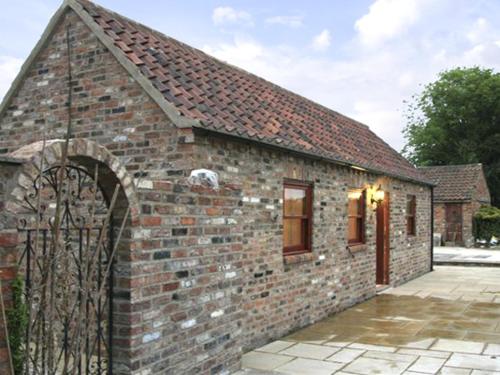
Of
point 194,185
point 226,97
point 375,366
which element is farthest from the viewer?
point 226,97

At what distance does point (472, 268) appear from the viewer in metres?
17.9

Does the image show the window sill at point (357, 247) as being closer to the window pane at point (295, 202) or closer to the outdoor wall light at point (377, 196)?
the outdoor wall light at point (377, 196)

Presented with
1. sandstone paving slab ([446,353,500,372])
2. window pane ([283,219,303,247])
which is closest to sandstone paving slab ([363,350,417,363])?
sandstone paving slab ([446,353,500,372])

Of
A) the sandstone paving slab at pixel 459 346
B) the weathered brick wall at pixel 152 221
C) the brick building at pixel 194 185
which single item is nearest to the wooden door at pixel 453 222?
the brick building at pixel 194 185

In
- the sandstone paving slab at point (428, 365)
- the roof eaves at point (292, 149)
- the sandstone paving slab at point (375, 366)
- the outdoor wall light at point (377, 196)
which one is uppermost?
the roof eaves at point (292, 149)

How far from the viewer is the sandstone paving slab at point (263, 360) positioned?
20.1 ft

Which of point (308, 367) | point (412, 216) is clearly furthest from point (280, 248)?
point (412, 216)

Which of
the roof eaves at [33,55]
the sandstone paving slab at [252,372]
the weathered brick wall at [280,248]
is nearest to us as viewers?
the sandstone paving slab at [252,372]

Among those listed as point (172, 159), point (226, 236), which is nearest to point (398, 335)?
point (226, 236)

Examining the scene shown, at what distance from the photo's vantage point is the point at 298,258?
26.6 ft

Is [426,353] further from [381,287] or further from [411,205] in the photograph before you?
[411,205]

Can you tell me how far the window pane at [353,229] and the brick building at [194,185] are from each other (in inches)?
1.8

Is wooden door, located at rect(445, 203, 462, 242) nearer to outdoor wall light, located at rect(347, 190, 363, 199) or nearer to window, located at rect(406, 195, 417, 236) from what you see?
window, located at rect(406, 195, 417, 236)

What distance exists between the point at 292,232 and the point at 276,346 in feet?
6.23
